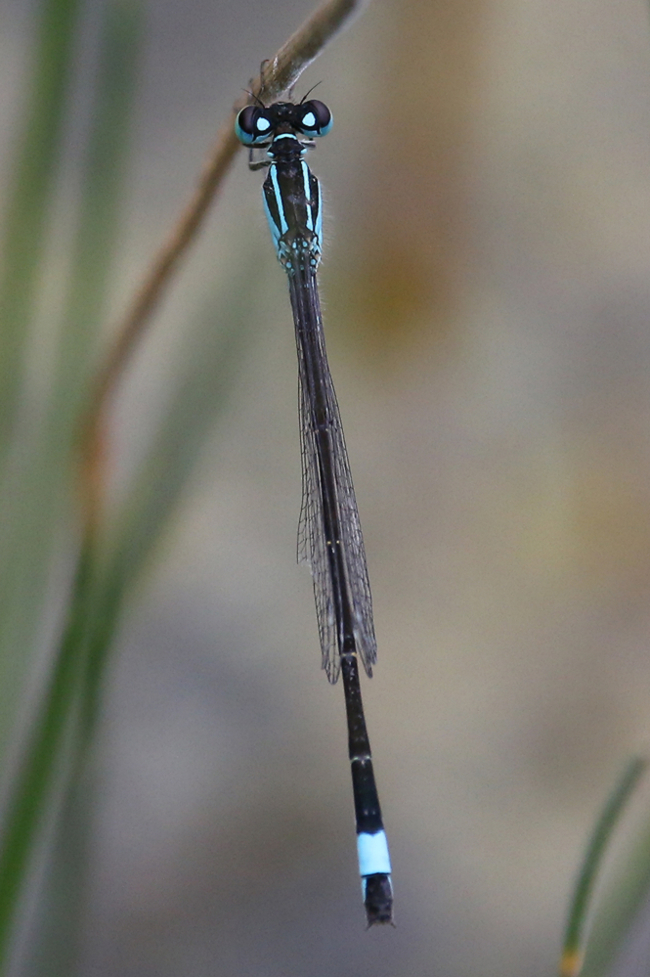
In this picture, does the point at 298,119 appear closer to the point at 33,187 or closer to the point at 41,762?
the point at 33,187

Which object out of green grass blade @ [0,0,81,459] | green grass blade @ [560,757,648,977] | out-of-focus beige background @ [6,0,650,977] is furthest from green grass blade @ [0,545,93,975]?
out-of-focus beige background @ [6,0,650,977]

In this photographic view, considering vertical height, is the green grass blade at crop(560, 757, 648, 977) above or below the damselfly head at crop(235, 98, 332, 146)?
below

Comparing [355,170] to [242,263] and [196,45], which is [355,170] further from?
[242,263]

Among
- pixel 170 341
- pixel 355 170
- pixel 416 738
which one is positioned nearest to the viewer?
pixel 416 738

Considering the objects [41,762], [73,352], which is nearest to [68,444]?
[73,352]

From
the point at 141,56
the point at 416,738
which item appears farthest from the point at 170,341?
the point at 141,56

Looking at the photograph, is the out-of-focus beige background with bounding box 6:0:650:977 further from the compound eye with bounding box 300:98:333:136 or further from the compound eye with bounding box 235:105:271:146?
the compound eye with bounding box 235:105:271:146

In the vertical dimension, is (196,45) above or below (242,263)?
above
